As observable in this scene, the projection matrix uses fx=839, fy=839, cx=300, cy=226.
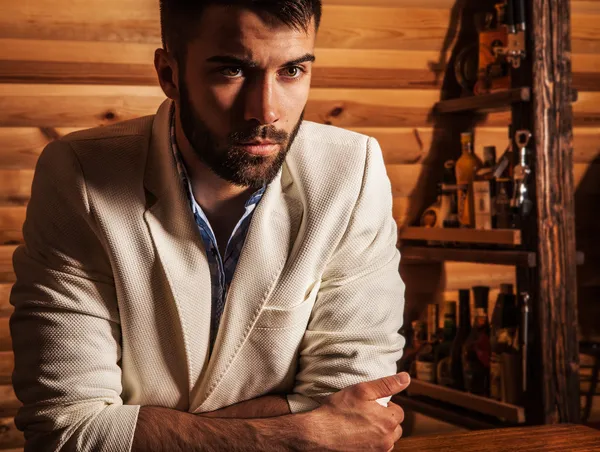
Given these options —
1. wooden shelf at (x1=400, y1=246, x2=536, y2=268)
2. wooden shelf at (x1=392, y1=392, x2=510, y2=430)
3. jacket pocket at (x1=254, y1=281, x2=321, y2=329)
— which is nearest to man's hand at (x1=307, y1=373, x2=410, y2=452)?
jacket pocket at (x1=254, y1=281, x2=321, y2=329)

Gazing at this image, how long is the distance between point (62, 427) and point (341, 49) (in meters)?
2.00

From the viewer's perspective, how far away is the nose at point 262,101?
5.05ft

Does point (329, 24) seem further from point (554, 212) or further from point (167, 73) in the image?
point (167, 73)

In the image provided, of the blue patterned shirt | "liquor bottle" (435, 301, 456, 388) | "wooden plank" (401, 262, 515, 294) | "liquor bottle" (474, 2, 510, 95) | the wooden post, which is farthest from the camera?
"wooden plank" (401, 262, 515, 294)

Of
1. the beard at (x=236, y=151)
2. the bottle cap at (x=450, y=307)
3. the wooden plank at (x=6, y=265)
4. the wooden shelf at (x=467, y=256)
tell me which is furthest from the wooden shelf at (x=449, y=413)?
the beard at (x=236, y=151)

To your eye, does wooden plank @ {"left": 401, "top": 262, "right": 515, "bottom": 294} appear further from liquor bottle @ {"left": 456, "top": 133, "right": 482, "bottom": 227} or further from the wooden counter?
the wooden counter

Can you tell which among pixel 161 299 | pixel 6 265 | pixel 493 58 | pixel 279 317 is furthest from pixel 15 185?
pixel 493 58

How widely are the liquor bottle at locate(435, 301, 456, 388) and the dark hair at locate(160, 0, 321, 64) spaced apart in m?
1.69

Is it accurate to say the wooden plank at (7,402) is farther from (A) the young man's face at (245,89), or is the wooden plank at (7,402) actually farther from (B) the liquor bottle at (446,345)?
(A) the young man's face at (245,89)

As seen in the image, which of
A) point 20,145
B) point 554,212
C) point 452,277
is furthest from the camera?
point 452,277

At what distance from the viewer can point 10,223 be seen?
2.85m

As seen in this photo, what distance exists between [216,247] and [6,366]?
58.7 inches

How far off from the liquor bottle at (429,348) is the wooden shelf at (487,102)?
747 mm

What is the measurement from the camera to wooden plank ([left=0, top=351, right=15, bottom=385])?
2.87 meters
